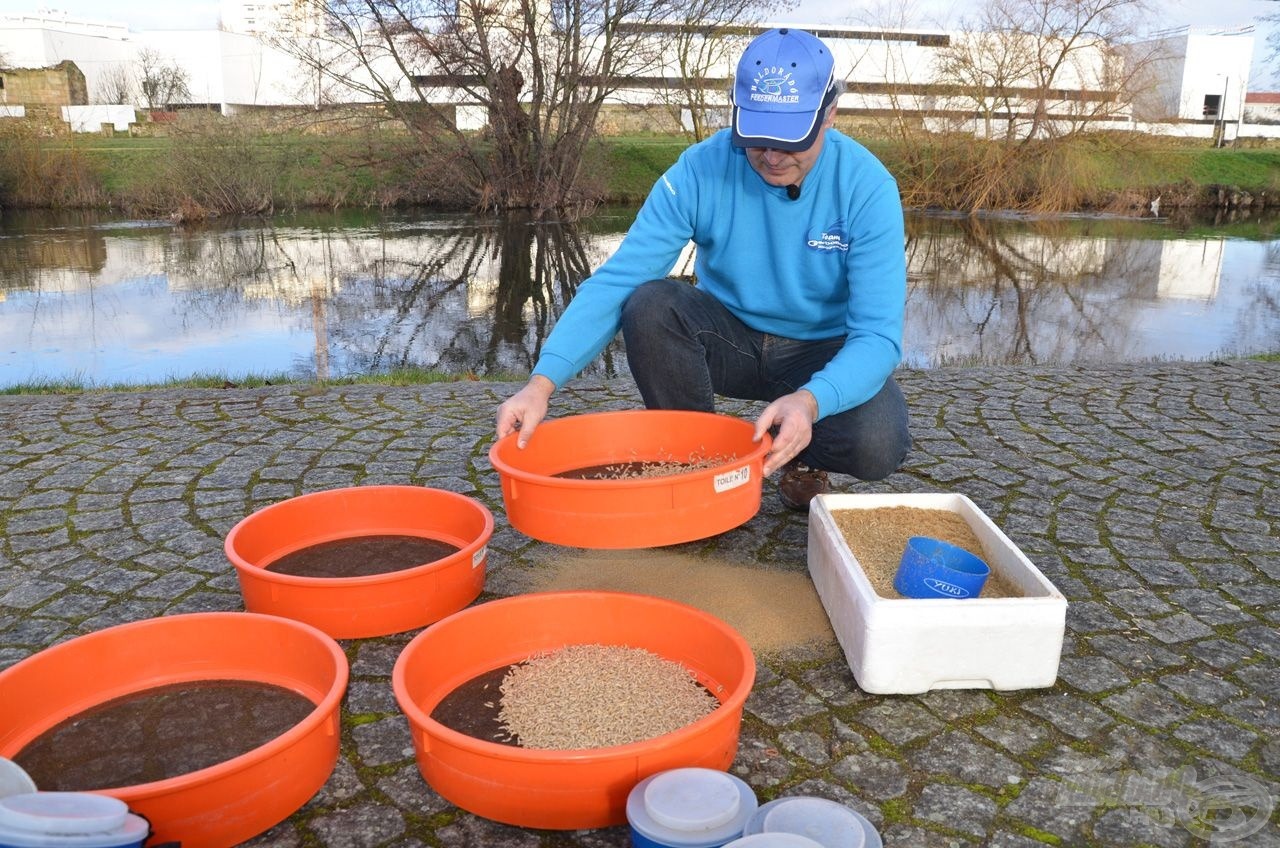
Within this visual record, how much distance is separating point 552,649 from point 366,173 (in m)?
18.5

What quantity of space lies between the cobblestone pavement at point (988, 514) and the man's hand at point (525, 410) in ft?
1.86

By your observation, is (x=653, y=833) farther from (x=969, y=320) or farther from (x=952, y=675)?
(x=969, y=320)

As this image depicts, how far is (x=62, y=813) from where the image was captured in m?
1.27

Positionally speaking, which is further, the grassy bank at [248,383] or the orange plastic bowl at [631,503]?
the grassy bank at [248,383]

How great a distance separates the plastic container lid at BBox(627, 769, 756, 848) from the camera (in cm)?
146

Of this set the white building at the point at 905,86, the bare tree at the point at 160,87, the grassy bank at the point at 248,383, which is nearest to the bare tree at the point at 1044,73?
the white building at the point at 905,86

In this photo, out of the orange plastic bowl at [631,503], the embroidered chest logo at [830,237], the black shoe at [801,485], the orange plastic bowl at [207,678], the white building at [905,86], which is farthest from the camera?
the white building at [905,86]

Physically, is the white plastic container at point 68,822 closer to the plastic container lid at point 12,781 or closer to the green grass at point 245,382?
the plastic container lid at point 12,781

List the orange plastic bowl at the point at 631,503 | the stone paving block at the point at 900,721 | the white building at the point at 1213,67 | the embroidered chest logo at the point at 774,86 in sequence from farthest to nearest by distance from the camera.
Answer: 1. the white building at the point at 1213,67
2. the embroidered chest logo at the point at 774,86
3. the orange plastic bowl at the point at 631,503
4. the stone paving block at the point at 900,721

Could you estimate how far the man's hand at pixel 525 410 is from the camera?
2.40 metres

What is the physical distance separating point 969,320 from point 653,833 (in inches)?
298

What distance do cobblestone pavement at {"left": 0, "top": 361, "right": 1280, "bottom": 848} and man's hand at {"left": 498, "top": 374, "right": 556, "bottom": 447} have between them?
0.57m

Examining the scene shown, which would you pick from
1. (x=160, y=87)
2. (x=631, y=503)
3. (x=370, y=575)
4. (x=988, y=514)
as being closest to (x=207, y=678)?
(x=370, y=575)

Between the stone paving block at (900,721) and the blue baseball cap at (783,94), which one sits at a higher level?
the blue baseball cap at (783,94)
